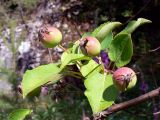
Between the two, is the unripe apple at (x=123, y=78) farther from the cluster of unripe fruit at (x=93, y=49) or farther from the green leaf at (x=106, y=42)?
the green leaf at (x=106, y=42)

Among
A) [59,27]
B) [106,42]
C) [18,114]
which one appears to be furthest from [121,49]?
[59,27]

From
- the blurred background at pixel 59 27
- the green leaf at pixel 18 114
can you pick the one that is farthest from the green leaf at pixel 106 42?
the blurred background at pixel 59 27

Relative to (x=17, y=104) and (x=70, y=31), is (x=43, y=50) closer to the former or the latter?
(x=70, y=31)

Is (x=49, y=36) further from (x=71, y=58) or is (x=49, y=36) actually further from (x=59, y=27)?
(x=59, y=27)

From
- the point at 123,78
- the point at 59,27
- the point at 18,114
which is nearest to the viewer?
the point at 123,78

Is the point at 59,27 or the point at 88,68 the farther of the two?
the point at 59,27

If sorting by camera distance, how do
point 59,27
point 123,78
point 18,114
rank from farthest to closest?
point 59,27
point 18,114
point 123,78

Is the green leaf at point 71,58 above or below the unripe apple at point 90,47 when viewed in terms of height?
below
